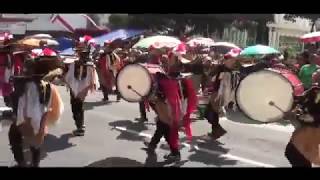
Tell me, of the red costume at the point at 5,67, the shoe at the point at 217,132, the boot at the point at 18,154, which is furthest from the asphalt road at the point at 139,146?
the red costume at the point at 5,67

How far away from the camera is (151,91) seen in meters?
6.66

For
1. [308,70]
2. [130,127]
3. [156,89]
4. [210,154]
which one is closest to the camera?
[156,89]

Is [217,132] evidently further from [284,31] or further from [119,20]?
[119,20]

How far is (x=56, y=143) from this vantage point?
25.9 ft

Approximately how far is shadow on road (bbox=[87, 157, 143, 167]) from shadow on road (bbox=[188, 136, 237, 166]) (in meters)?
0.82

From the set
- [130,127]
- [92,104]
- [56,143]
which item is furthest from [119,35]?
[56,143]

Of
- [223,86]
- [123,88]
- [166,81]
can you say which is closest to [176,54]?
[166,81]

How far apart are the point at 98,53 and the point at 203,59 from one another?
10.2ft

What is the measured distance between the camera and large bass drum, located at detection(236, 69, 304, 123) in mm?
5359

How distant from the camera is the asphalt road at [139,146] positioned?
23.0 feet

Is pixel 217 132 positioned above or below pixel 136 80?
below

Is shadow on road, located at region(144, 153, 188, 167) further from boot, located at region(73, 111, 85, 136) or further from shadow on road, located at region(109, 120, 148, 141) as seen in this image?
boot, located at region(73, 111, 85, 136)

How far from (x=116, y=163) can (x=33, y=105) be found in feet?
5.06

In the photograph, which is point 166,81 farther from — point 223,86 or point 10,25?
point 10,25
